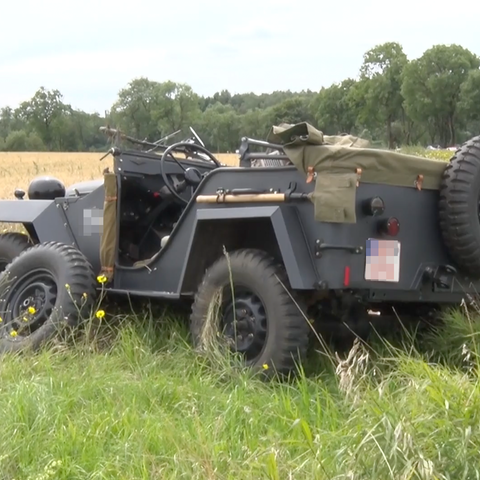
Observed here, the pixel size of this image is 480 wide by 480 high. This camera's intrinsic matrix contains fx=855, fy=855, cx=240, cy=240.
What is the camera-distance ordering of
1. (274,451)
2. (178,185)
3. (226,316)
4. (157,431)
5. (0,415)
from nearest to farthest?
(274,451), (157,431), (0,415), (226,316), (178,185)

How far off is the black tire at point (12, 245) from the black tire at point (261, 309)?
2.23 m

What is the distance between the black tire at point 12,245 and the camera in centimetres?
652

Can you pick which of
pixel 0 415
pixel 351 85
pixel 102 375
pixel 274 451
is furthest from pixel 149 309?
pixel 351 85

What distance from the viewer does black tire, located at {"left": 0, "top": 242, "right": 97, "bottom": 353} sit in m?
5.21

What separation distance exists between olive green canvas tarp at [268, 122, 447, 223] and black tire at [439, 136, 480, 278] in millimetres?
123

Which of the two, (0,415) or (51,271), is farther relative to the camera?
(51,271)

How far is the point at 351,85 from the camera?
5059 cm

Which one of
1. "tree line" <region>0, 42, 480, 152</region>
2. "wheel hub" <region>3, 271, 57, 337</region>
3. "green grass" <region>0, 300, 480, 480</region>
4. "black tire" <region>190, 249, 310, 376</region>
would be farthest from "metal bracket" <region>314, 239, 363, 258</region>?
"tree line" <region>0, 42, 480, 152</region>

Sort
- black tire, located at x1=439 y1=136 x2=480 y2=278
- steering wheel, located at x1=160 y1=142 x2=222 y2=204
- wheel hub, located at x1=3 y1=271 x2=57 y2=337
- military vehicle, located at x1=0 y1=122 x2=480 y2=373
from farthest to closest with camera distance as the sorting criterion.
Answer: steering wheel, located at x1=160 y1=142 x2=222 y2=204 → wheel hub, located at x1=3 y1=271 x2=57 y2=337 → black tire, located at x1=439 y1=136 x2=480 y2=278 → military vehicle, located at x1=0 y1=122 x2=480 y2=373

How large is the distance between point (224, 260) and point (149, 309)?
0.97 m

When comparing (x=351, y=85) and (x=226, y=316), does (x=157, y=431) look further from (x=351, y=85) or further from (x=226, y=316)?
(x=351, y=85)

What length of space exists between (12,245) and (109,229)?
50.2 inches

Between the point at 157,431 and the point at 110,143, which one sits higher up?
the point at 110,143

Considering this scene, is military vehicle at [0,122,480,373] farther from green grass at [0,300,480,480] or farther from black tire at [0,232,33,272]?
black tire at [0,232,33,272]
